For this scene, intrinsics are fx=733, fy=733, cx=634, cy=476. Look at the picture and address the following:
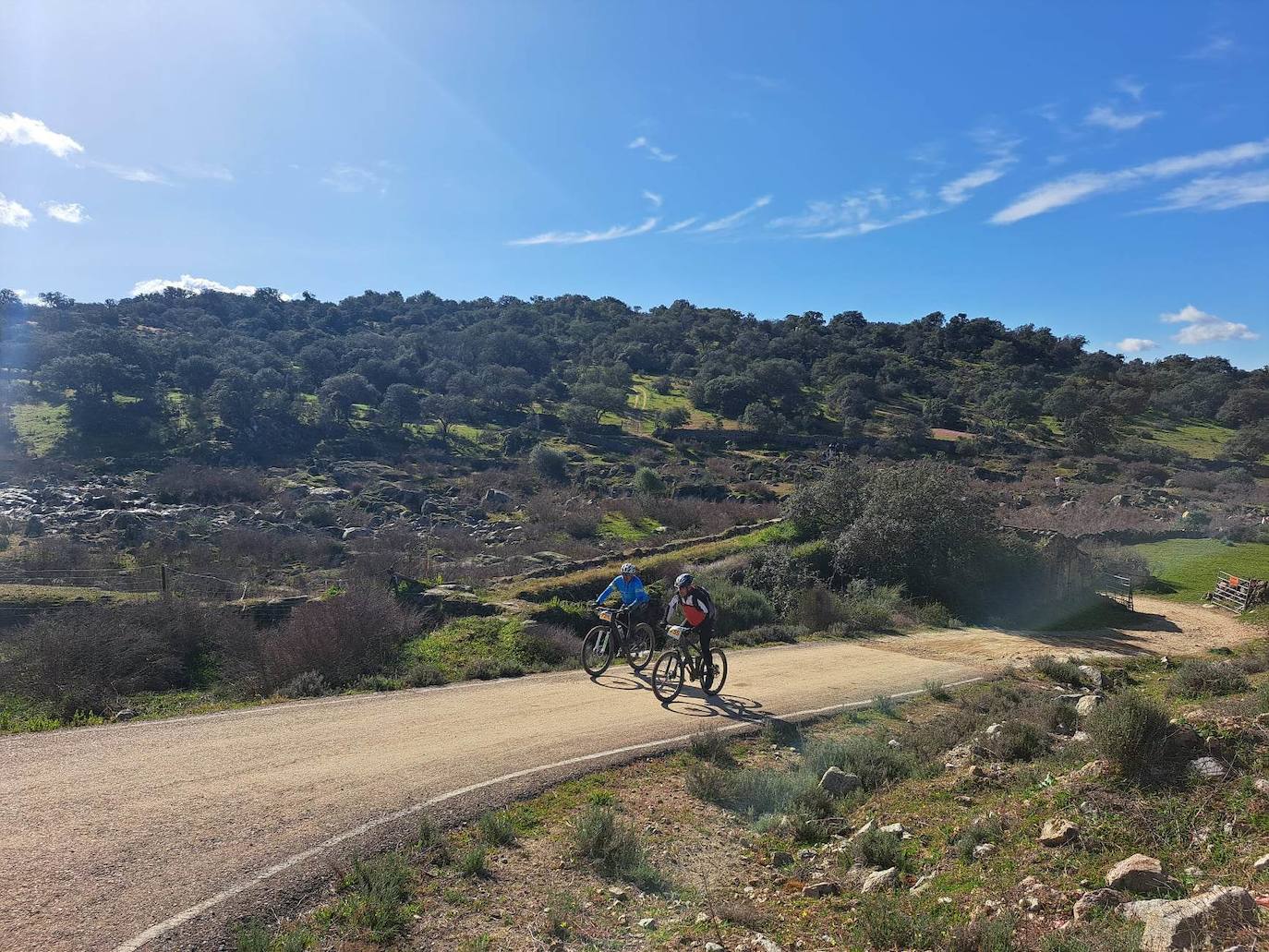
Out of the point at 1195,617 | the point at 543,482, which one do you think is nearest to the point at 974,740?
the point at 1195,617

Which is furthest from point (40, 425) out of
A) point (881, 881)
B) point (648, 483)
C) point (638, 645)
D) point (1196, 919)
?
point (1196, 919)

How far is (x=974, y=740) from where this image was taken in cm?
886

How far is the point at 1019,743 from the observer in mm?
8203

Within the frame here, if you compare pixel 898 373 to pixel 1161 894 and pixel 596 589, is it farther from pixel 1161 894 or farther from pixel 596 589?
pixel 1161 894

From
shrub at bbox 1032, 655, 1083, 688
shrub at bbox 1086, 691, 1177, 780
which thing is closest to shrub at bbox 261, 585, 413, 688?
shrub at bbox 1086, 691, 1177, 780

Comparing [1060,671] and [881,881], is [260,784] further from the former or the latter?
[1060,671]

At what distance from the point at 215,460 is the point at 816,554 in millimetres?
47650

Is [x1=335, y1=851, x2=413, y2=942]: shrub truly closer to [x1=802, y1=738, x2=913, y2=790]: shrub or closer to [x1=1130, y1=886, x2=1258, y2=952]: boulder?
[x1=802, y1=738, x2=913, y2=790]: shrub

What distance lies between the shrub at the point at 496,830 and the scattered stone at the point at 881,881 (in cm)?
291

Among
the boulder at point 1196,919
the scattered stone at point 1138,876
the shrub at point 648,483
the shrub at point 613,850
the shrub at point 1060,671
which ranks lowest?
the shrub at point 1060,671

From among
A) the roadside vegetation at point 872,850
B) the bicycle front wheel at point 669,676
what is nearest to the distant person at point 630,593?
the bicycle front wheel at point 669,676

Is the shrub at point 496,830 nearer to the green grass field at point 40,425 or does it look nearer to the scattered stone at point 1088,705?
the scattered stone at point 1088,705

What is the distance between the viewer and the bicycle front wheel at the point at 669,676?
10.6 metres

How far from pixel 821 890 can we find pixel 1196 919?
2437 millimetres
